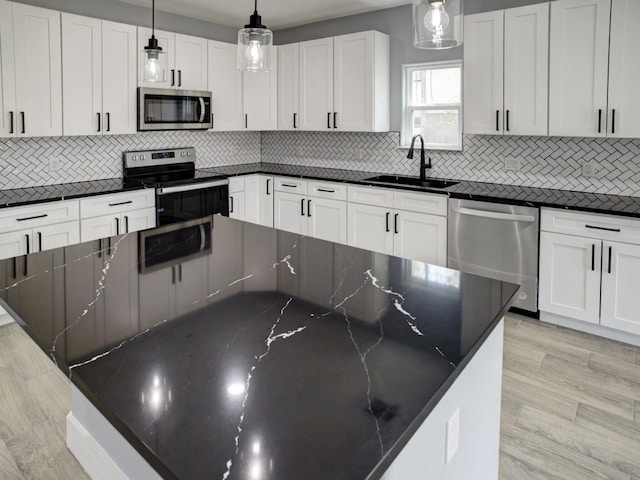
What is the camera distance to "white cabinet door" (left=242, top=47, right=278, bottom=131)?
543 centimetres

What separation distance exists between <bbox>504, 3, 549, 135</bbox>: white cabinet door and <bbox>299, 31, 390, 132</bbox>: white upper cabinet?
51.6 inches

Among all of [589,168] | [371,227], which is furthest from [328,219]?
[589,168]

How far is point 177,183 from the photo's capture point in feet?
15.0

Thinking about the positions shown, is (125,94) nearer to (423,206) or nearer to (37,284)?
(423,206)

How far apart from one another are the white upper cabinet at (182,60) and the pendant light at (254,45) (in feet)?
9.03

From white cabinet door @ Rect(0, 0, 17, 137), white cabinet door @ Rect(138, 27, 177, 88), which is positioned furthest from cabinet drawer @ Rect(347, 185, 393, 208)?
white cabinet door @ Rect(0, 0, 17, 137)

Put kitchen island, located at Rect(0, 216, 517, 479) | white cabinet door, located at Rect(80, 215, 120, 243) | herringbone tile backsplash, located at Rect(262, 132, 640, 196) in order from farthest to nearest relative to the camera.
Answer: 1. white cabinet door, located at Rect(80, 215, 120, 243)
2. herringbone tile backsplash, located at Rect(262, 132, 640, 196)
3. kitchen island, located at Rect(0, 216, 517, 479)

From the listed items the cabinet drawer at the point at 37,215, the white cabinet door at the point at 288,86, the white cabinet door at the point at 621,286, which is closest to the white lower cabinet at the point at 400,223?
the white cabinet door at the point at 621,286

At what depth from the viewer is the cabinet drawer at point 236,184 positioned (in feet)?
16.9

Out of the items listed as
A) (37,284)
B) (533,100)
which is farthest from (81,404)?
(533,100)

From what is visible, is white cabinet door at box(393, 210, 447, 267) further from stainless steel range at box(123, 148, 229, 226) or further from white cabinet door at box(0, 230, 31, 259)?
white cabinet door at box(0, 230, 31, 259)

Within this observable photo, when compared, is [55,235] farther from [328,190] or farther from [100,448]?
[100,448]

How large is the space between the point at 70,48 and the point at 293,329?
12.2 ft

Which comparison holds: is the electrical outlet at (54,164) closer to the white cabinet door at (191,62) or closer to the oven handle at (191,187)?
the oven handle at (191,187)
